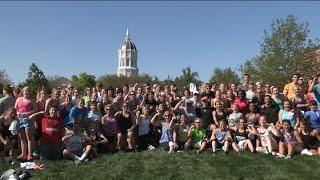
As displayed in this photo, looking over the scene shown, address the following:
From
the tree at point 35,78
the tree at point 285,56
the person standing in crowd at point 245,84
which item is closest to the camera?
the person standing in crowd at point 245,84

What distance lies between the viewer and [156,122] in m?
14.9

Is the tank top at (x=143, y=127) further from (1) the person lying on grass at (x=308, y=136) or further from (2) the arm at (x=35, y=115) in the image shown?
(1) the person lying on grass at (x=308, y=136)

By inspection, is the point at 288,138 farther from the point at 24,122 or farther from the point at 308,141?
the point at 24,122

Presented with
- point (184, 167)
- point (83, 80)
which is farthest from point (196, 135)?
point (83, 80)

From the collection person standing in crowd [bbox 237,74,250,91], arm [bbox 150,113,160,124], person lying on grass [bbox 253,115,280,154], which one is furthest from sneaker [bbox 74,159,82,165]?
person standing in crowd [bbox 237,74,250,91]

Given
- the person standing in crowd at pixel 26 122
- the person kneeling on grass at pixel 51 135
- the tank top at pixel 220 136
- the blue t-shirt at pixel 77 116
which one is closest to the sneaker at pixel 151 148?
the tank top at pixel 220 136

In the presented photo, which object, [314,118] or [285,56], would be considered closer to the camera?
[314,118]

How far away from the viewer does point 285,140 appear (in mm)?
13586

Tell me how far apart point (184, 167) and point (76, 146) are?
3225 millimetres

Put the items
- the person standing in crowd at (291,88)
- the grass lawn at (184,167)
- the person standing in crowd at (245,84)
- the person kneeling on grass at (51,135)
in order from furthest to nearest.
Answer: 1. the person standing in crowd at (245,84)
2. the person standing in crowd at (291,88)
3. the person kneeling on grass at (51,135)
4. the grass lawn at (184,167)

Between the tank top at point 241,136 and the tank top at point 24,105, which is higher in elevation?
the tank top at point 24,105

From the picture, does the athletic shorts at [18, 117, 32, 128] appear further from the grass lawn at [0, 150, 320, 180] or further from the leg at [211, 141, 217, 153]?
the leg at [211, 141, 217, 153]

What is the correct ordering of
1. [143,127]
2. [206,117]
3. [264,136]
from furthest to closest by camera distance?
[206,117], [143,127], [264,136]

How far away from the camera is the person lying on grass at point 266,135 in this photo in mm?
13594
